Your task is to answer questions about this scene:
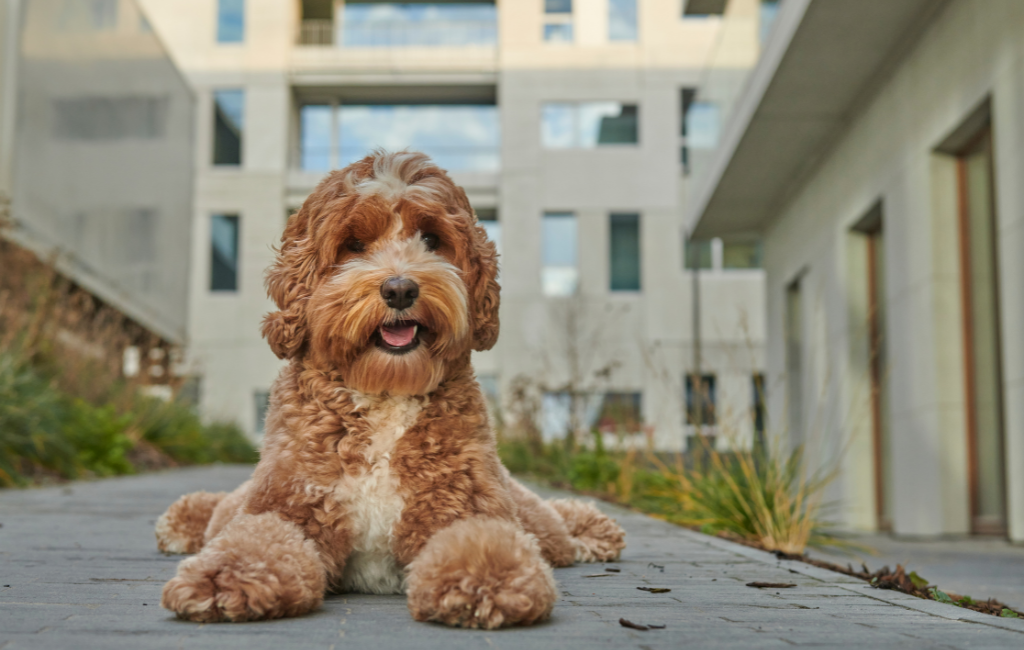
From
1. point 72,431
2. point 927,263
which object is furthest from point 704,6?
point 72,431

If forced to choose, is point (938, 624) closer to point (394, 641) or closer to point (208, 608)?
point (394, 641)

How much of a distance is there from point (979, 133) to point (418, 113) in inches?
813

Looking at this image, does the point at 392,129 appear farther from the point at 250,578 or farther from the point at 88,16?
the point at 250,578

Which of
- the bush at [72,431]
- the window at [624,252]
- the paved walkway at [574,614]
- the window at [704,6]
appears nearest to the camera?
the paved walkway at [574,614]

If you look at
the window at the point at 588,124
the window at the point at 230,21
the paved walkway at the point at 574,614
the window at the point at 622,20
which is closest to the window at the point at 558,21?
the window at the point at 622,20

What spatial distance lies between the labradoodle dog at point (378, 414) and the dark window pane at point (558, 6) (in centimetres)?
2382

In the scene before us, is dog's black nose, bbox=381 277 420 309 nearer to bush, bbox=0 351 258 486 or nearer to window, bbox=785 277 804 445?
bush, bbox=0 351 258 486

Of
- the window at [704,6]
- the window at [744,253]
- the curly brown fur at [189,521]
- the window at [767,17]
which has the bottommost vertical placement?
the curly brown fur at [189,521]

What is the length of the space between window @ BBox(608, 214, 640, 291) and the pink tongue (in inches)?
858

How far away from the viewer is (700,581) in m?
3.61

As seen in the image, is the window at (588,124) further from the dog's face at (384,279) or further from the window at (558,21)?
the dog's face at (384,279)

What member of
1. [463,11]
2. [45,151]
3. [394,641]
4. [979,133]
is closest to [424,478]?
[394,641]

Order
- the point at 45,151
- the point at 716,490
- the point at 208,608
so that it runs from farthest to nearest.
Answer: the point at 45,151 < the point at 716,490 < the point at 208,608

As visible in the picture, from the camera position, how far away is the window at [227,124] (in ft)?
84.6
